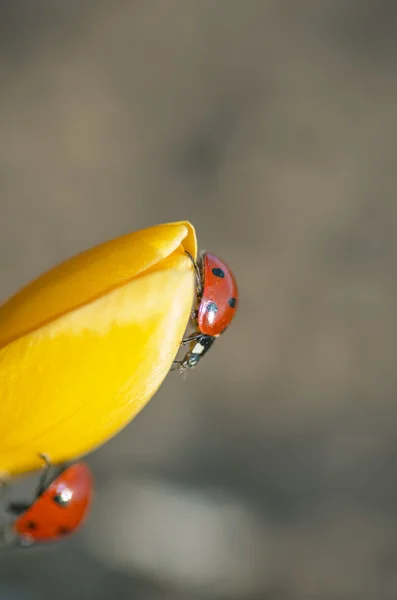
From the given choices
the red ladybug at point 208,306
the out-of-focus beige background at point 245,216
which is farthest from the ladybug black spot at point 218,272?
the out-of-focus beige background at point 245,216

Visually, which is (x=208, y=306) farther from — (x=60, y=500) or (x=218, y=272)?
(x=60, y=500)

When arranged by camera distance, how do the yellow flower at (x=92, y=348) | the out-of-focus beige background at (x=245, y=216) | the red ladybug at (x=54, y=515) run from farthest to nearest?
the out-of-focus beige background at (x=245, y=216)
the red ladybug at (x=54, y=515)
the yellow flower at (x=92, y=348)

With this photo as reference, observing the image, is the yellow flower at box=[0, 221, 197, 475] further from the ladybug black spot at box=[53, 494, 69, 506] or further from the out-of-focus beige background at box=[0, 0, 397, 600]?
the out-of-focus beige background at box=[0, 0, 397, 600]

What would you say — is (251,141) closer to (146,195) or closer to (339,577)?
(146,195)

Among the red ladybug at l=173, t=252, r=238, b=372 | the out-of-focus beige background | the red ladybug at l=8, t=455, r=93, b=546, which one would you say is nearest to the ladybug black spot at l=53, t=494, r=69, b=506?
the red ladybug at l=8, t=455, r=93, b=546

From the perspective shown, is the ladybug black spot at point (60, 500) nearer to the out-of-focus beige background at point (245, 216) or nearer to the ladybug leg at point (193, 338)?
the ladybug leg at point (193, 338)

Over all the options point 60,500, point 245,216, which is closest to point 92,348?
point 60,500
